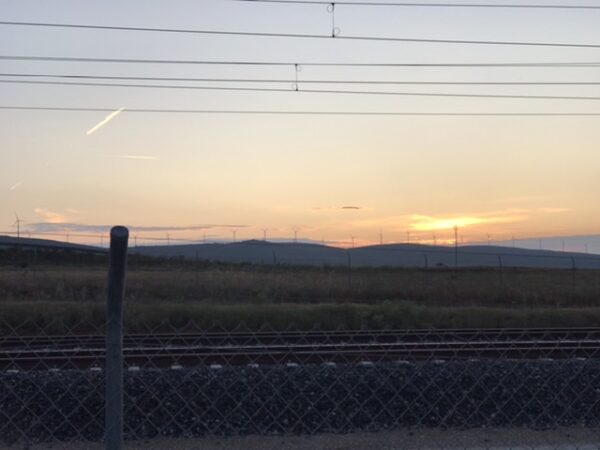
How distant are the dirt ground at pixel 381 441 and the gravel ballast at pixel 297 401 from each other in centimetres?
21

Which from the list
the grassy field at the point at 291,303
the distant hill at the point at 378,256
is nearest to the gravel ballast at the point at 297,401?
the grassy field at the point at 291,303

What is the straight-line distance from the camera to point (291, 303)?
29.1 metres

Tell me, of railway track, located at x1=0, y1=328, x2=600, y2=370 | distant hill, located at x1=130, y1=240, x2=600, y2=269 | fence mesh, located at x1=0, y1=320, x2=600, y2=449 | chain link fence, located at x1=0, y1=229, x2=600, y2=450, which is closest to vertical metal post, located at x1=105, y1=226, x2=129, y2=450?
chain link fence, located at x1=0, y1=229, x2=600, y2=450

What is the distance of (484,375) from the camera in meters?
10.8

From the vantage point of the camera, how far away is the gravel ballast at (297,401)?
9141 mm

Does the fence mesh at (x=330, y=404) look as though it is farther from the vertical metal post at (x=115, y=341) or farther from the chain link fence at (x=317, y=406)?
the vertical metal post at (x=115, y=341)

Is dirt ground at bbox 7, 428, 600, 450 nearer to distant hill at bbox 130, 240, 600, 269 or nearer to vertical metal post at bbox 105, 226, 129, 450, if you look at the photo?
vertical metal post at bbox 105, 226, 129, 450

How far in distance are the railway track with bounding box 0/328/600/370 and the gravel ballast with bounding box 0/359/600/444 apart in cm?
84

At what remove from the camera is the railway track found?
43.6ft

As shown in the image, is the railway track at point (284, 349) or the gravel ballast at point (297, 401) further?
the railway track at point (284, 349)

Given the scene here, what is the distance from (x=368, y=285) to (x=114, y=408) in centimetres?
3045

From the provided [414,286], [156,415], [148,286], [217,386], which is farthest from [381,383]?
[414,286]

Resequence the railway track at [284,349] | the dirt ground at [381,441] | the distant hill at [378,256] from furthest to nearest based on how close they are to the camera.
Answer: the distant hill at [378,256] → the railway track at [284,349] → the dirt ground at [381,441]

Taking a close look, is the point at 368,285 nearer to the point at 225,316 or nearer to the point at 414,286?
the point at 414,286
